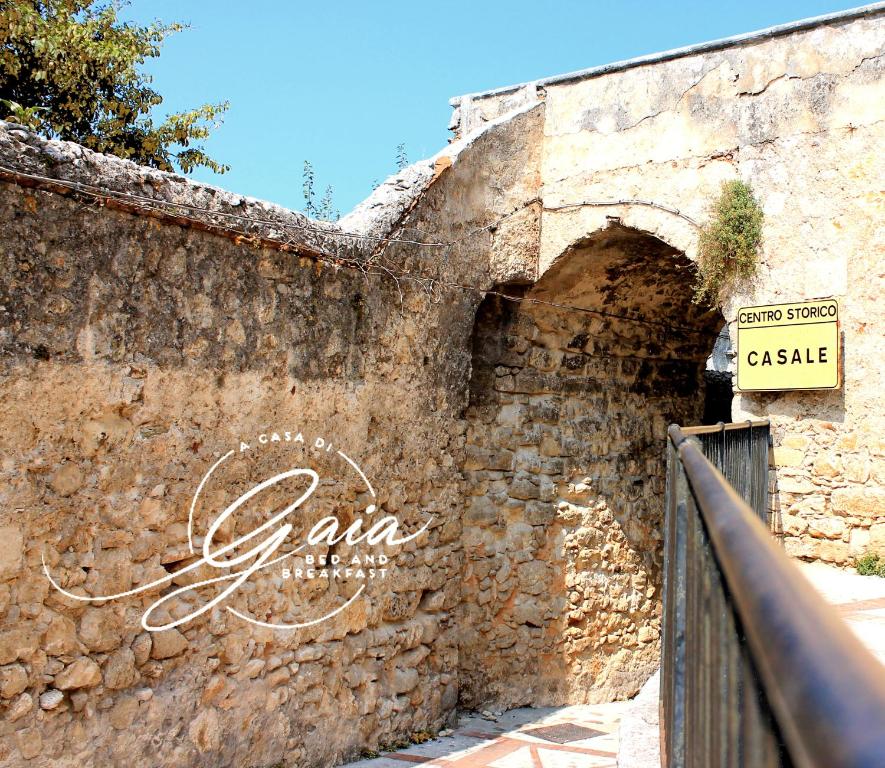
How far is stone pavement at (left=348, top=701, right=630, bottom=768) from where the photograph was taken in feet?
18.5

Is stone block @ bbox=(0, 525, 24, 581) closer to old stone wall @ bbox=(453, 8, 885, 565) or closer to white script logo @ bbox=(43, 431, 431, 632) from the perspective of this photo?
white script logo @ bbox=(43, 431, 431, 632)

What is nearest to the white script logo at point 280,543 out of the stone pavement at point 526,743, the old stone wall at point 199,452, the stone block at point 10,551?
the old stone wall at point 199,452

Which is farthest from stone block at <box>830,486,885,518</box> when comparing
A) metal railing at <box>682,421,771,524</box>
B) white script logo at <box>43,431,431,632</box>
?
white script logo at <box>43,431,431,632</box>

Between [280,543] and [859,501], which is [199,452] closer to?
[280,543]

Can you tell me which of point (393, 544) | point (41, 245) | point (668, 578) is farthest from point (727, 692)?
point (393, 544)

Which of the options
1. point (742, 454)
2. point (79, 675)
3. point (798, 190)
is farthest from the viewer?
point (798, 190)

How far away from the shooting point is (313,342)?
5.25 m

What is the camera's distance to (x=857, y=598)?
4.47m

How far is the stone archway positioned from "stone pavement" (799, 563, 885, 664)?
2054 mm

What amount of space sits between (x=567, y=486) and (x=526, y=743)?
1977mm

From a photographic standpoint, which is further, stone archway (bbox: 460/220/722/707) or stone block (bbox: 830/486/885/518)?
stone archway (bbox: 460/220/722/707)

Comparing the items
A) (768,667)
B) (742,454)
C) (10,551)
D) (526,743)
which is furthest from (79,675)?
(768,667)

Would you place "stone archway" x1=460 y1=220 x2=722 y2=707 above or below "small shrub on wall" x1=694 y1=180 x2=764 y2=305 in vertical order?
below

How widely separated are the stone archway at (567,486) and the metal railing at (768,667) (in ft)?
17.0
